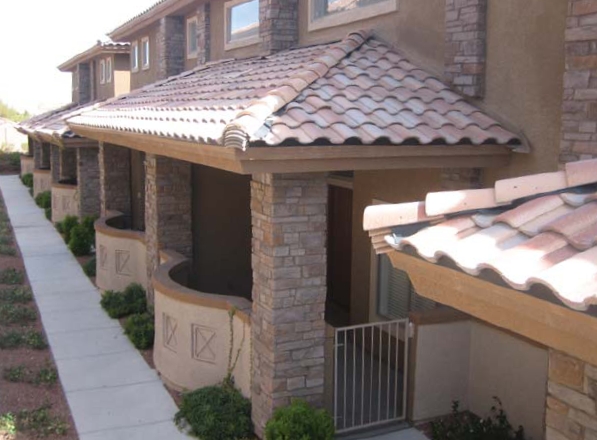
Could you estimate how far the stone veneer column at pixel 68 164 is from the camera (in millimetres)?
23094

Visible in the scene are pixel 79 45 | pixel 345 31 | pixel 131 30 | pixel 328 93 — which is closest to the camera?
pixel 328 93

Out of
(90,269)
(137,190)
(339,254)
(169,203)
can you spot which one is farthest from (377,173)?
(137,190)

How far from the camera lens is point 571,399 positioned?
390 cm

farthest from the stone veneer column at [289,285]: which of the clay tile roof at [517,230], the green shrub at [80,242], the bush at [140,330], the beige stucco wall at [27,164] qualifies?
the beige stucco wall at [27,164]

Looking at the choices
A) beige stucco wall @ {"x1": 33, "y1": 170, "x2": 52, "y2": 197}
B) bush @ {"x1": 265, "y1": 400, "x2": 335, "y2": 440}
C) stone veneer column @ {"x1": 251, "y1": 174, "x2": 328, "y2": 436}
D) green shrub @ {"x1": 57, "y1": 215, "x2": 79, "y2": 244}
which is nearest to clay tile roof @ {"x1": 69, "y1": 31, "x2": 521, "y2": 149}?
stone veneer column @ {"x1": 251, "y1": 174, "x2": 328, "y2": 436}

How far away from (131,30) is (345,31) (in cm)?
1113

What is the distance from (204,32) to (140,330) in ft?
22.6

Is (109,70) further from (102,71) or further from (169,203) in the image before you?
(169,203)

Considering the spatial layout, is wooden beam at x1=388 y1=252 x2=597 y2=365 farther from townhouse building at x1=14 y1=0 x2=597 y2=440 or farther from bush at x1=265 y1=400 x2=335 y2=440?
bush at x1=265 y1=400 x2=335 y2=440

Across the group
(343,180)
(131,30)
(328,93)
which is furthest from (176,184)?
(131,30)

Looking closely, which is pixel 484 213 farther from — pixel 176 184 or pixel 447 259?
pixel 176 184

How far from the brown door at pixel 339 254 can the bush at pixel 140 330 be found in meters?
2.82

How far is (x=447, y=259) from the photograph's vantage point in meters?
3.50

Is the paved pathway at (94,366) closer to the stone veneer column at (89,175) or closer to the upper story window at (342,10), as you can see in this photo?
the stone veneer column at (89,175)
